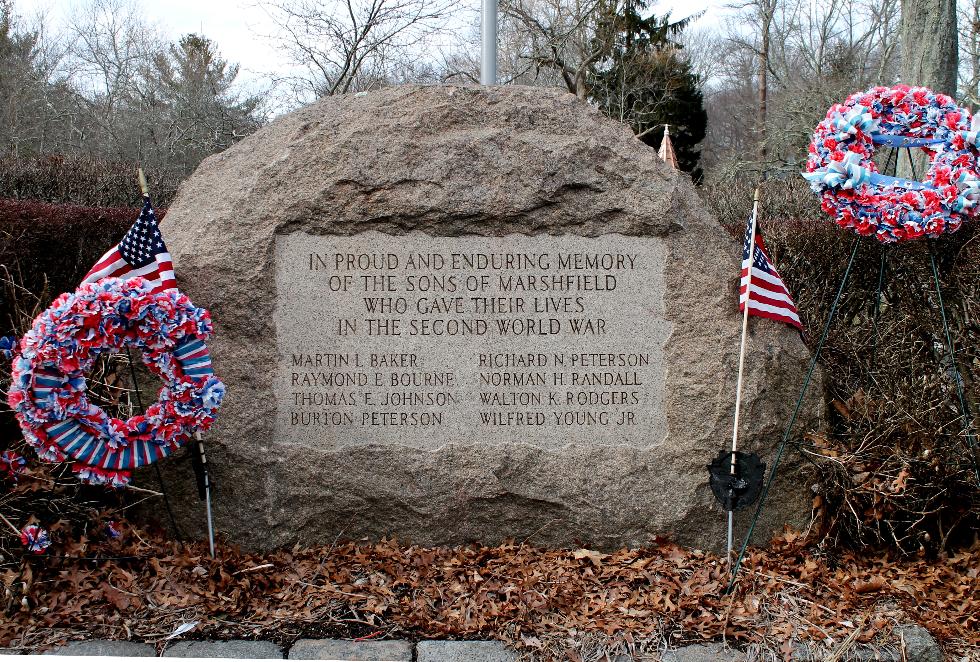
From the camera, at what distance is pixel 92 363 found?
361 centimetres

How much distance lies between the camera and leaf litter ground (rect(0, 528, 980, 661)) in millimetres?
3387

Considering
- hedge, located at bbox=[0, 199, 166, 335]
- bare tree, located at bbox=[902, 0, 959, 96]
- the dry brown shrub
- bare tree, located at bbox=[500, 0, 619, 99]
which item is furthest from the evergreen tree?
hedge, located at bbox=[0, 199, 166, 335]

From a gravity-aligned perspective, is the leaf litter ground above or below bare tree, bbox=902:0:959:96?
below

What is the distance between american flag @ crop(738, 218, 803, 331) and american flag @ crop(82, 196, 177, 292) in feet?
9.25

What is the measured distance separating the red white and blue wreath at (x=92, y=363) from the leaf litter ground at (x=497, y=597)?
0.50 meters

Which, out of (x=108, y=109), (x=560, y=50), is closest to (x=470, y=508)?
(x=560, y=50)

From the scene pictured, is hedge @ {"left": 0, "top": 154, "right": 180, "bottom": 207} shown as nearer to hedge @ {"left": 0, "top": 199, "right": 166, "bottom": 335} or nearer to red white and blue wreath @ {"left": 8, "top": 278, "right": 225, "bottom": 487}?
hedge @ {"left": 0, "top": 199, "right": 166, "bottom": 335}

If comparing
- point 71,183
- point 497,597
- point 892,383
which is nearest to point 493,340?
point 497,597

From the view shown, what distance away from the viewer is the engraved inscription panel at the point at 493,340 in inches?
164

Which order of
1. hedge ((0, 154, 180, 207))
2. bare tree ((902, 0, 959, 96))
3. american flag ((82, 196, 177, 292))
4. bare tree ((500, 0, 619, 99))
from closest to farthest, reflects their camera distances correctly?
1. american flag ((82, 196, 177, 292))
2. bare tree ((902, 0, 959, 96))
3. hedge ((0, 154, 180, 207))
4. bare tree ((500, 0, 619, 99))

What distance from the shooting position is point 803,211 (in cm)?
888

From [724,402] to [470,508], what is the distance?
1.40 meters

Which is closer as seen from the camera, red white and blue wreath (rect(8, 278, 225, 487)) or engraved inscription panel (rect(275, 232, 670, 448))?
red white and blue wreath (rect(8, 278, 225, 487))

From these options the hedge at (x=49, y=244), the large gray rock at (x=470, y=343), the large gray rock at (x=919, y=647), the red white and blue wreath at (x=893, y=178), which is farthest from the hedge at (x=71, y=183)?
the large gray rock at (x=919, y=647)
